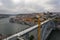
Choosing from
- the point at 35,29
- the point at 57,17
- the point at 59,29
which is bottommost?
the point at 59,29

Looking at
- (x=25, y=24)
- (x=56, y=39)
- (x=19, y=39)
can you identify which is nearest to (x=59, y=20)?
(x=56, y=39)

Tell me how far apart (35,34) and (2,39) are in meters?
1.14

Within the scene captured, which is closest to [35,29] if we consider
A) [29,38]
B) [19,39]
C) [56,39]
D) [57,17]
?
[29,38]

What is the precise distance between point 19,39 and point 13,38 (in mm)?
69

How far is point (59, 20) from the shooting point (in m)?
8.63

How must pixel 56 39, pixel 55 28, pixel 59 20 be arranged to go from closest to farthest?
pixel 56 39 < pixel 55 28 < pixel 59 20

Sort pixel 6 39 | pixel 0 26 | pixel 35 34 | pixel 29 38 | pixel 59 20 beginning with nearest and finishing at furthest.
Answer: pixel 6 39
pixel 29 38
pixel 35 34
pixel 0 26
pixel 59 20

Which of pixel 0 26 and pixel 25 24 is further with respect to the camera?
pixel 25 24

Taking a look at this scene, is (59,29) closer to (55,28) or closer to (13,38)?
(55,28)

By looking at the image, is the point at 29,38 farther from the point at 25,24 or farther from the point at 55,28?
the point at 55,28

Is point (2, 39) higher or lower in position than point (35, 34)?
higher

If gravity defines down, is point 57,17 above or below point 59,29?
above

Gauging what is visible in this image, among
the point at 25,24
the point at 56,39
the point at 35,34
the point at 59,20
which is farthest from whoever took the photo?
the point at 59,20

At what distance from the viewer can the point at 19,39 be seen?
172cm
